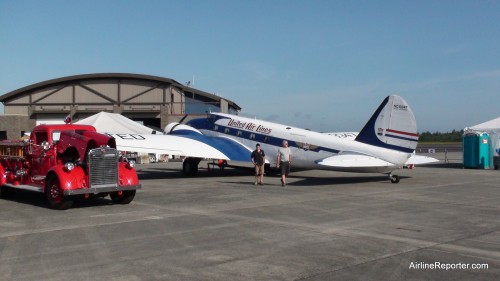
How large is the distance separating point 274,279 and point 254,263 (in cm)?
82

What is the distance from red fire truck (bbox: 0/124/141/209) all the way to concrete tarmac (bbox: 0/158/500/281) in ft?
1.65

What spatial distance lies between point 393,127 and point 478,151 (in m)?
13.2

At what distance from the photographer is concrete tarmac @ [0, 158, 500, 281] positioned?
6609 millimetres

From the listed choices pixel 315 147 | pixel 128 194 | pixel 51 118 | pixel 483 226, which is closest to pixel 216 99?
pixel 51 118

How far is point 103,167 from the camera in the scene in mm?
12766

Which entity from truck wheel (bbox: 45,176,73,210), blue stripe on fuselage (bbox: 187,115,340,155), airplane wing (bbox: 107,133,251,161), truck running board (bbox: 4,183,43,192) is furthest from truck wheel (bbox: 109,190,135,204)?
blue stripe on fuselage (bbox: 187,115,340,155)

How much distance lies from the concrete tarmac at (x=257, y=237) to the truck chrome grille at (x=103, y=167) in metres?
0.70

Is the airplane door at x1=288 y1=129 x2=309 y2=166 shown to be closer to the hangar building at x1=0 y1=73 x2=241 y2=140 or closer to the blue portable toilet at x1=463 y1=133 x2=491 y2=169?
the blue portable toilet at x1=463 y1=133 x2=491 y2=169

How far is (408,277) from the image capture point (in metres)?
6.29

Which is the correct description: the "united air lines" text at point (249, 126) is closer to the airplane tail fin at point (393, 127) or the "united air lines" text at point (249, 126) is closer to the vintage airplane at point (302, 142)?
the vintage airplane at point (302, 142)

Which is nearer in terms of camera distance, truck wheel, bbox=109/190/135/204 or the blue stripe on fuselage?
truck wheel, bbox=109/190/135/204

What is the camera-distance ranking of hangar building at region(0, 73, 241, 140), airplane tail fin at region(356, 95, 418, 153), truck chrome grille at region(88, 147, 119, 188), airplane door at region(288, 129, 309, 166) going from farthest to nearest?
hangar building at region(0, 73, 241, 140), airplane door at region(288, 129, 309, 166), airplane tail fin at region(356, 95, 418, 153), truck chrome grille at region(88, 147, 119, 188)

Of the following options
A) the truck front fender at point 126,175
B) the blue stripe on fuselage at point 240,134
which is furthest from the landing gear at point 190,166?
the truck front fender at point 126,175

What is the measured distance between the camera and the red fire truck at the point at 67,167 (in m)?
12.4
